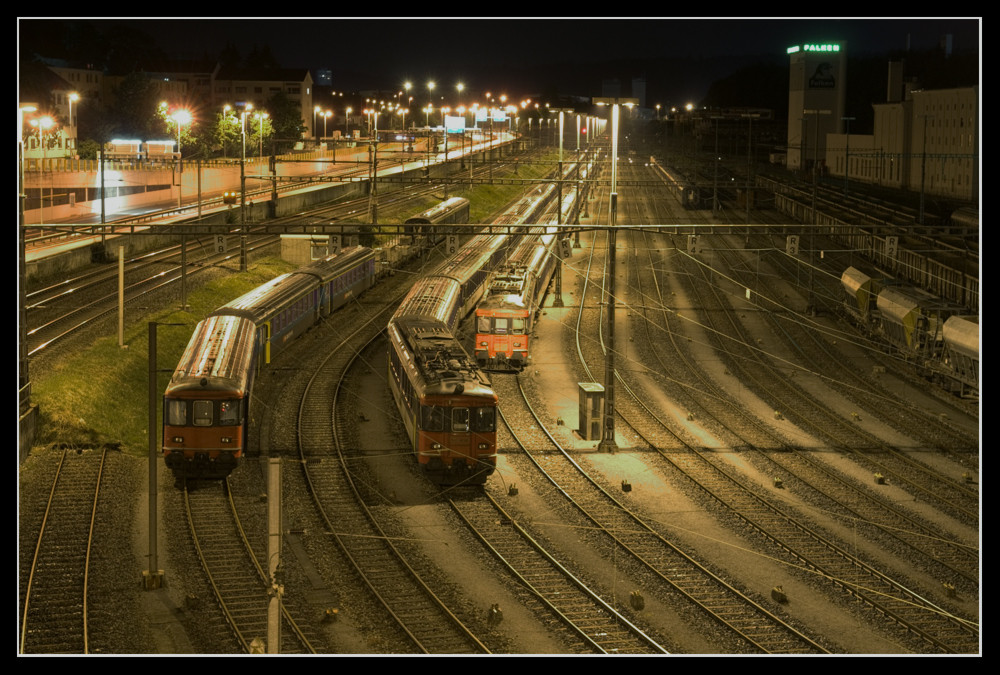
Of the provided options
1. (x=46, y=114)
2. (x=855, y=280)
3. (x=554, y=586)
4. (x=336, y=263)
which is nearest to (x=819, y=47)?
(x=855, y=280)

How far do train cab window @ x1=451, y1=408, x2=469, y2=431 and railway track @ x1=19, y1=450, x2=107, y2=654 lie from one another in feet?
22.2

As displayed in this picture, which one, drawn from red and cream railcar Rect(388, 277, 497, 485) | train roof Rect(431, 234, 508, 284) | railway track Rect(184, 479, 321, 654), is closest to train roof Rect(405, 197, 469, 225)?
train roof Rect(431, 234, 508, 284)

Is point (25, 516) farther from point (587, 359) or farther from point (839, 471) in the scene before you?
point (587, 359)

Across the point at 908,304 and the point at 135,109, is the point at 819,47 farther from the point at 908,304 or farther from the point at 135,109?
the point at 908,304

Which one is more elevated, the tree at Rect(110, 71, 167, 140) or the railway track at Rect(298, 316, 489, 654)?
the tree at Rect(110, 71, 167, 140)

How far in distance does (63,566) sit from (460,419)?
7.54m

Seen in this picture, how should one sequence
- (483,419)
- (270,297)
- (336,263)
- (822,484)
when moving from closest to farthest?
(483,419) → (822,484) → (270,297) → (336,263)

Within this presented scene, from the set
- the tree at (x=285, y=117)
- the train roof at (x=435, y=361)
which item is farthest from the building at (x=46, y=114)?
the train roof at (x=435, y=361)

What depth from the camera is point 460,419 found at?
21.4 m

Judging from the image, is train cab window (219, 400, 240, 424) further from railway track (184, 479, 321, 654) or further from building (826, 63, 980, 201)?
building (826, 63, 980, 201)

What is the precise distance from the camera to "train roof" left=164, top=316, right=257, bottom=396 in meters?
21.2

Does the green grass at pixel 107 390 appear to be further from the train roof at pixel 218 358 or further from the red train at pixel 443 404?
the red train at pixel 443 404

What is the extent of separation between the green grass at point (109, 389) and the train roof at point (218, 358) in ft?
3.87

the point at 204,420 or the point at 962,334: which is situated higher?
the point at 962,334
